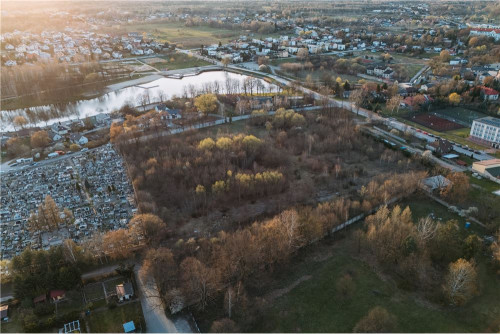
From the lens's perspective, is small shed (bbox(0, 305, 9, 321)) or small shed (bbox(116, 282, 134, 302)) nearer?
small shed (bbox(0, 305, 9, 321))

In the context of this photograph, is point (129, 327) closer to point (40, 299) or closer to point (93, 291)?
point (93, 291)

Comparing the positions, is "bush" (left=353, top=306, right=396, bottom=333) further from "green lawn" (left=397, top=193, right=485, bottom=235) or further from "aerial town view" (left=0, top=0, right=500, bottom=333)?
"green lawn" (left=397, top=193, right=485, bottom=235)

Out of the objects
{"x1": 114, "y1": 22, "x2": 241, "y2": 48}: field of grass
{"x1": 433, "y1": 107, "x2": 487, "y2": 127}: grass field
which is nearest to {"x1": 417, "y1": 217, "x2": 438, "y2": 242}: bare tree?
{"x1": 433, "y1": 107, "x2": 487, "y2": 127}: grass field

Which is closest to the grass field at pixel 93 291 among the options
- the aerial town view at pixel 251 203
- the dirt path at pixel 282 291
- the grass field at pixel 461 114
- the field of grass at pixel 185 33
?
the aerial town view at pixel 251 203

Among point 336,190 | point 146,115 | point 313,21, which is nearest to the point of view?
point 336,190

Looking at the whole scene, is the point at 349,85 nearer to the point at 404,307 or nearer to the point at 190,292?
the point at 404,307

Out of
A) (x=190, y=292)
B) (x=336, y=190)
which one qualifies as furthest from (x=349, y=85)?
(x=190, y=292)
